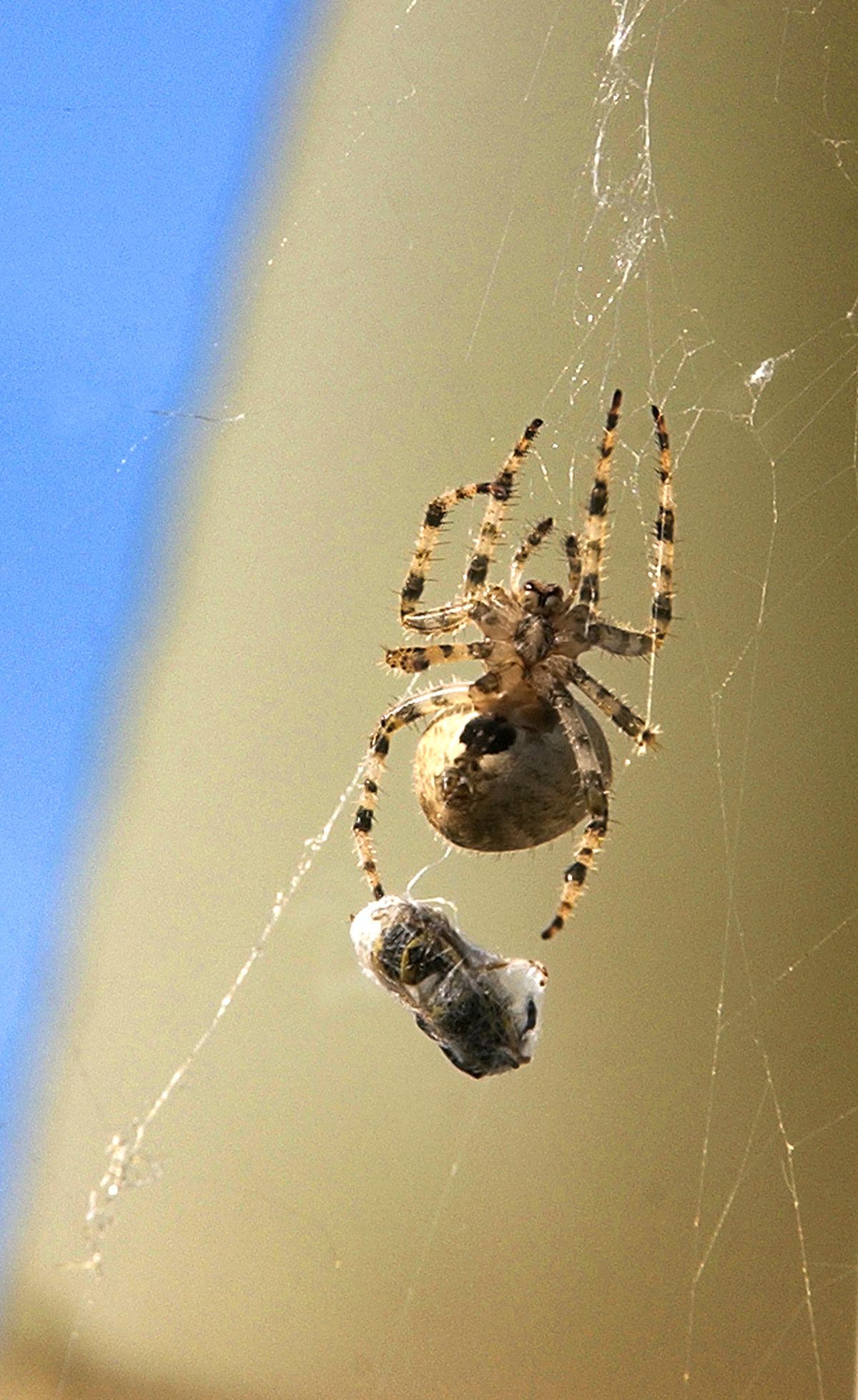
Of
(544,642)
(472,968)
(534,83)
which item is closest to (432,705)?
(544,642)

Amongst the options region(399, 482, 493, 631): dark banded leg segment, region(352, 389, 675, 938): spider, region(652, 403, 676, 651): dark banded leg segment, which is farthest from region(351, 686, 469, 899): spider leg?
region(652, 403, 676, 651): dark banded leg segment

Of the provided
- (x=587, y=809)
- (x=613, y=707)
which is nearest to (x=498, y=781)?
(x=587, y=809)

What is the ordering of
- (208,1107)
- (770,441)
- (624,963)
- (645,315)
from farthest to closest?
1. (208,1107)
2. (624,963)
3. (770,441)
4. (645,315)

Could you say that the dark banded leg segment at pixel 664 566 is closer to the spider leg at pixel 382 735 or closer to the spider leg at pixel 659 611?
the spider leg at pixel 659 611

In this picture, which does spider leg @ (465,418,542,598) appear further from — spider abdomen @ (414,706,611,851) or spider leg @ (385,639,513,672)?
spider abdomen @ (414,706,611,851)

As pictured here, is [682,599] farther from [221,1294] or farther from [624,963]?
[221,1294]

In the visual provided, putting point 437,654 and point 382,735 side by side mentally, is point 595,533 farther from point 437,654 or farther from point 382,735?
point 382,735
